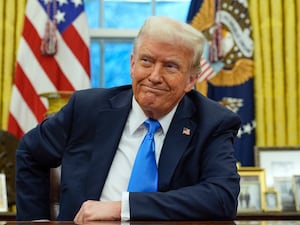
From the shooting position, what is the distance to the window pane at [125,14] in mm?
5371

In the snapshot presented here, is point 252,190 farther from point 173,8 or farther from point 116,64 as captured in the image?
point 173,8

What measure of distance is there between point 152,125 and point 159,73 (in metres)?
0.19

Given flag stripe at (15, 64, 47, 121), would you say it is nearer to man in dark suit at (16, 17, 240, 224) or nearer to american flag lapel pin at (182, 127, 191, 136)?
man in dark suit at (16, 17, 240, 224)

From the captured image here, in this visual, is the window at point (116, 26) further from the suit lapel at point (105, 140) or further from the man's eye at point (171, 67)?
the man's eye at point (171, 67)

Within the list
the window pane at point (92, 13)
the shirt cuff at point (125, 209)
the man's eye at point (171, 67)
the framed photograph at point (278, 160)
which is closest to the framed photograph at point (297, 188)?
the framed photograph at point (278, 160)

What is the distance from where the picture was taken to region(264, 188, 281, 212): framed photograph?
416 cm

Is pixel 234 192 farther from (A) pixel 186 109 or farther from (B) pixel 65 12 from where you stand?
(B) pixel 65 12

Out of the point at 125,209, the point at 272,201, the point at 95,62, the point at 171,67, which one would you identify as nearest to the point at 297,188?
the point at 272,201

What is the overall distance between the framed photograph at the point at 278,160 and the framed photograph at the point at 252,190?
8.6 inches

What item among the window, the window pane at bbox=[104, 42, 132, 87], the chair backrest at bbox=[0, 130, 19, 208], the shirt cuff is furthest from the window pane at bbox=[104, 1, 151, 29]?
the shirt cuff

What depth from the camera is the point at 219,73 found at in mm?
4965

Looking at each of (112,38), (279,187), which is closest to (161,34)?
(279,187)

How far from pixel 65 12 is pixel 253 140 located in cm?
168

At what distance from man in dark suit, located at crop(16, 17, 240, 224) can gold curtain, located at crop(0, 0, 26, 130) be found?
8.73 feet
